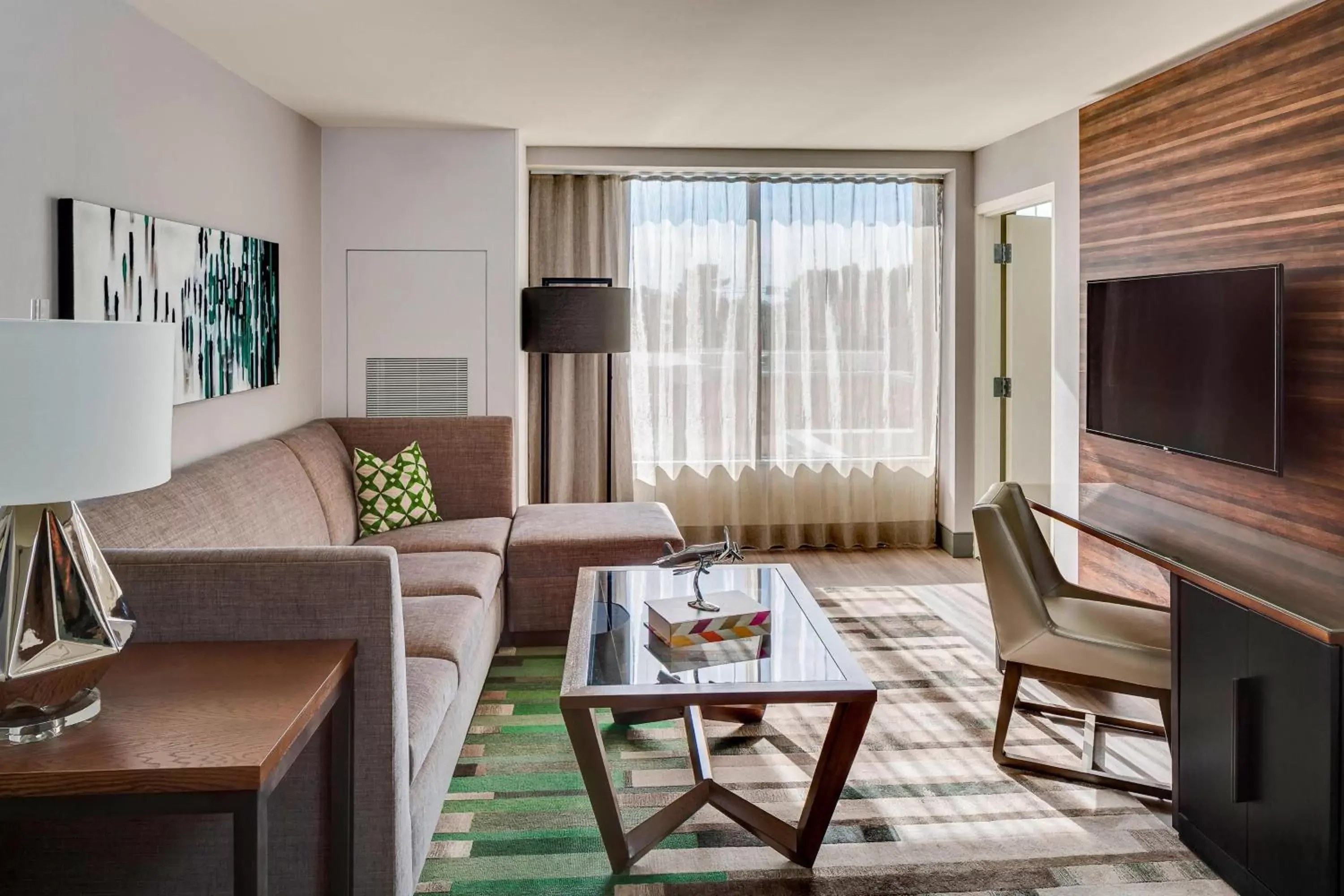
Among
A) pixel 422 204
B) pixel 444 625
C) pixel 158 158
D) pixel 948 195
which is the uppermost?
pixel 948 195

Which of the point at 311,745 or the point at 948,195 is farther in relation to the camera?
the point at 948,195

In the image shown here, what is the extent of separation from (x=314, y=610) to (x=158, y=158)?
203 cm

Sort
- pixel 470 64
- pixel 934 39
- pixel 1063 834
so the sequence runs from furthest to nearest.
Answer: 1. pixel 470 64
2. pixel 934 39
3. pixel 1063 834

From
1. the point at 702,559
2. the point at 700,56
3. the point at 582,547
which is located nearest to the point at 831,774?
the point at 702,559

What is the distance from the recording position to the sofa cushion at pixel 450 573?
3545 millimetres

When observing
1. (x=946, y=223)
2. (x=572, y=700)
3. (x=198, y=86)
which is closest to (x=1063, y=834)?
(x=572, y=700)

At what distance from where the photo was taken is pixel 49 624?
5.29 feet

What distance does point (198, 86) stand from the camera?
3625 mm

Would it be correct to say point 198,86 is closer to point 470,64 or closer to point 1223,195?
point 470,64

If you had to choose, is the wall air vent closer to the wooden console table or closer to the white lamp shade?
the wooden console table

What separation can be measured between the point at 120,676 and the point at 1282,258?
3.52 m

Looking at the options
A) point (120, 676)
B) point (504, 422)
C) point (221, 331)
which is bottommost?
Result: point (120, 676)

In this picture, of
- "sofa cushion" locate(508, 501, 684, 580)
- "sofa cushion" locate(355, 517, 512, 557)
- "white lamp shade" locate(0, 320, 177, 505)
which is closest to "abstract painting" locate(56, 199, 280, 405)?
"sofa cushion" locate(355, 517, 512, 557)

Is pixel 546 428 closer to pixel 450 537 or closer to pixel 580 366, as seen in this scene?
pixel 580 366
